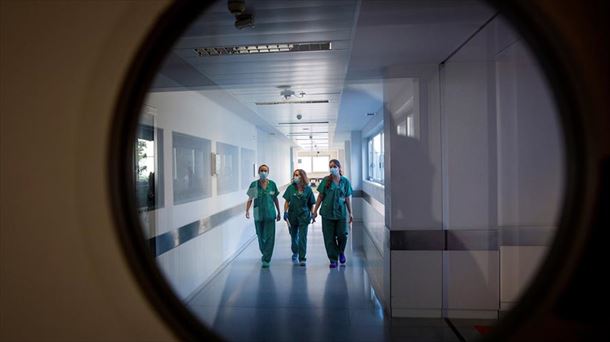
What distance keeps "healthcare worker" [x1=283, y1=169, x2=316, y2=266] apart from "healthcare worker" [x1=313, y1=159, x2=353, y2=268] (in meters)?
0.31

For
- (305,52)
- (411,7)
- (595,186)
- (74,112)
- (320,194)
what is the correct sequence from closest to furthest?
(595,186), (74,112), (411,7), (305,52), (320,194)

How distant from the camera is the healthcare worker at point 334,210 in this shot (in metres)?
4.88

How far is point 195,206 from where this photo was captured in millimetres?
3980

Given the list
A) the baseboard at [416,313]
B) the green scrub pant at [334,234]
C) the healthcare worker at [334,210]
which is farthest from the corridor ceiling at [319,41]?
the baseboard at [416,313]

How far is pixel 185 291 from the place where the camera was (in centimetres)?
367

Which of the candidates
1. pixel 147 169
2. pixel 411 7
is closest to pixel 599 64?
pixel 411 7

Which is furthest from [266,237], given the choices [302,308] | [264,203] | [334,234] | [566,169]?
[566,169]

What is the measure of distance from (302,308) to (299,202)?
2.02 meters

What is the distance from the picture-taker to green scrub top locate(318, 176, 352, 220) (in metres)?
4.87

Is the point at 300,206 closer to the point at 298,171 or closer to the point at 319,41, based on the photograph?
the point at 298,171


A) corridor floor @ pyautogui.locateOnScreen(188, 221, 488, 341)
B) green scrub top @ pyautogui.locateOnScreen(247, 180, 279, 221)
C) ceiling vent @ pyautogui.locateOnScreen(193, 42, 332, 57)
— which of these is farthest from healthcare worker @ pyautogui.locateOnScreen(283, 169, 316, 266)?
ceiling vent @ pyautogui.locateOnScreen(193, 42, 332, 57)

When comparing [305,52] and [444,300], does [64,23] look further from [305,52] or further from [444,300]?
[444,300]

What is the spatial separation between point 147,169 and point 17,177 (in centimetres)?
184

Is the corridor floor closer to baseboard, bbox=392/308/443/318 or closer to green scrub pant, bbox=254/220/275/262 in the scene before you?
baseboard, bbox=392/308/443/318
